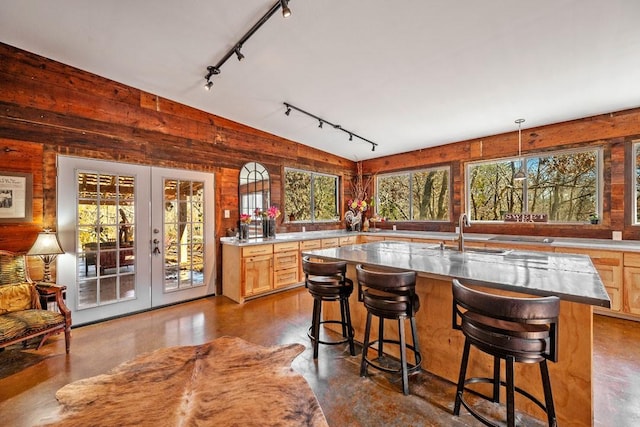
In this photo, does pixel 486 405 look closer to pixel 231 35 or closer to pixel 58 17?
pixel 231 35

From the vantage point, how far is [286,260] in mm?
4656

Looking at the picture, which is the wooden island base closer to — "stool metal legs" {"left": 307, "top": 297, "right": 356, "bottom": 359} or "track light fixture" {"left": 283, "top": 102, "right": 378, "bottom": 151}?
"stool metal legs" {"left": 307, "top": 297, "right": 356, "bottom": 359}

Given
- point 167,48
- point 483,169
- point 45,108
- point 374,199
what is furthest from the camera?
point 374,199

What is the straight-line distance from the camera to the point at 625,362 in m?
2.40

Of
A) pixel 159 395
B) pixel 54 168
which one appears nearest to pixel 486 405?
pixel 159 395

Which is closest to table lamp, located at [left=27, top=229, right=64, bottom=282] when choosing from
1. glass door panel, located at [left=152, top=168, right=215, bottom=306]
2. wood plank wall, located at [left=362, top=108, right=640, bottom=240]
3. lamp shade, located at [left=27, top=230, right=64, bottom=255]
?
lamp shade, located at [left=27, top=230, right=64, bottom=255]

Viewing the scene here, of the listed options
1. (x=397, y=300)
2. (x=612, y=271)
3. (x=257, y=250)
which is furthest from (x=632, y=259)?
(x=257, y=250)

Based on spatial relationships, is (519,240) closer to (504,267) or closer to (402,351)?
(504,267)

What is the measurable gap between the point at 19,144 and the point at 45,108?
49cm

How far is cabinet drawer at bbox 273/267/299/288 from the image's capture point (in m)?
4.50

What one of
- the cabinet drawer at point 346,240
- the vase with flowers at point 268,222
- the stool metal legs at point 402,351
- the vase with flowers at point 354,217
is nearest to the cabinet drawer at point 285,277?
the vase with flowers at point 268,222

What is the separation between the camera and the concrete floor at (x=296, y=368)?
1.81m

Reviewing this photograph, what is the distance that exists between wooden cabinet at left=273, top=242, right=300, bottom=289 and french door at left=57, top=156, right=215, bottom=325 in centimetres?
102

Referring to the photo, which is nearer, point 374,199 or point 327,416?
point 327,416
